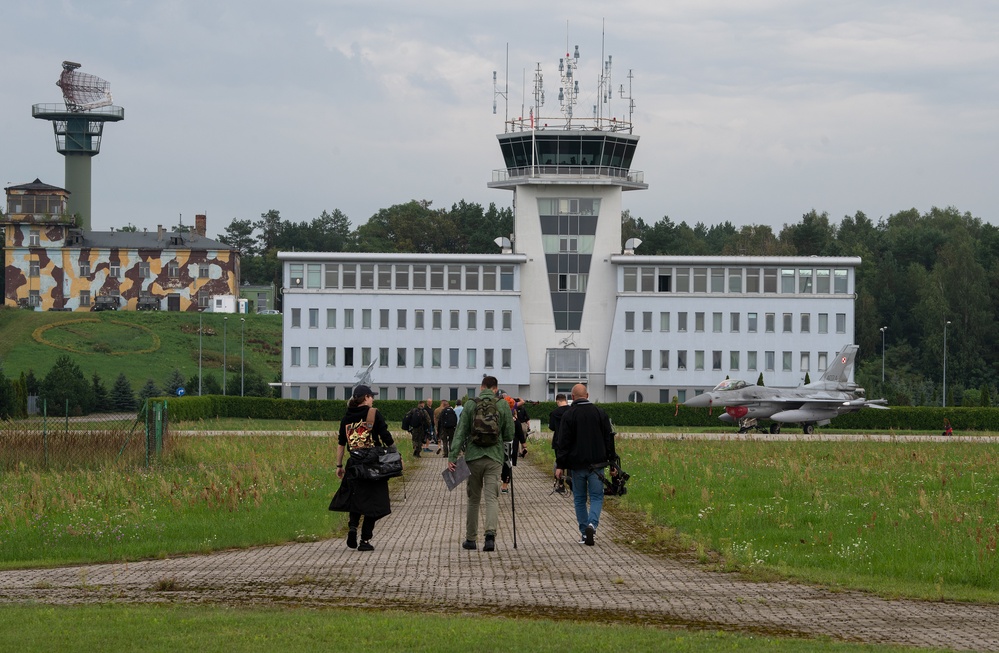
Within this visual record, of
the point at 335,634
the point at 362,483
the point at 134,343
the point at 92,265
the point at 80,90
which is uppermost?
the point at 80,90

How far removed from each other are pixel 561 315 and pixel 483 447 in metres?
70.1

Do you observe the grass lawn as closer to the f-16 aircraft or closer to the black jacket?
the black jacket

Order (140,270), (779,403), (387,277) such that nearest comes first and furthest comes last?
(779,403) < (387,277) < (140,270)

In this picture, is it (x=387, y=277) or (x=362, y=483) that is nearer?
(x=362, y=483)

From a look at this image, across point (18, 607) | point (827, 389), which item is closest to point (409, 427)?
point (18, 607)

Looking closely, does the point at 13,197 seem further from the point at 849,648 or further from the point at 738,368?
the point at 849,648

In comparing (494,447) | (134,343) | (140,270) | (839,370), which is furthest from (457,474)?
(140,270)

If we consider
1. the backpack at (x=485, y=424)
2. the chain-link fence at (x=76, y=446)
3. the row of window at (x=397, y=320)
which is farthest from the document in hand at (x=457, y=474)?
the row of window at (x=397, y=320)

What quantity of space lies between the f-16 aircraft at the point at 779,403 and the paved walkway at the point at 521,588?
4475cm

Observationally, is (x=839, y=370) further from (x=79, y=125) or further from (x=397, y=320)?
(x=79, y=125)

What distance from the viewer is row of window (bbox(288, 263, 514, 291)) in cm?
8631

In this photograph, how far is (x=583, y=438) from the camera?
16922mm

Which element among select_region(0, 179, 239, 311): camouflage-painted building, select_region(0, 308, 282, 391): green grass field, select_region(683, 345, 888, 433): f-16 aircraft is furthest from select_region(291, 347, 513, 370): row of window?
select_region(0, 179, 239, 311): camouflage-painted building

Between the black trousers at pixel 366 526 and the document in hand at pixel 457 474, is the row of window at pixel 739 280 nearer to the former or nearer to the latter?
the document in hand at pixel 457 474
